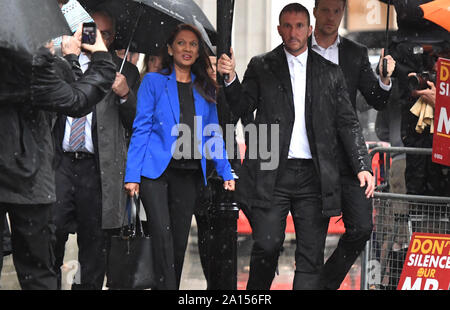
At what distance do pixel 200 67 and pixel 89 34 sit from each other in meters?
1.47

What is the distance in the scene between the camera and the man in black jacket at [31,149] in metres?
6.48

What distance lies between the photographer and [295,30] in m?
8.30

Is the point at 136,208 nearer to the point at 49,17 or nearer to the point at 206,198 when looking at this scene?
the point at 206,198

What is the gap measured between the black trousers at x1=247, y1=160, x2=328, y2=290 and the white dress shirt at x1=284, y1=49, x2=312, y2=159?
0.08 metres

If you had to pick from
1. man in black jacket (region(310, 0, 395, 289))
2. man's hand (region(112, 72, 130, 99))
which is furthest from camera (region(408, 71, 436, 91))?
Result: man's hand (region(112, 72, 130, 99))

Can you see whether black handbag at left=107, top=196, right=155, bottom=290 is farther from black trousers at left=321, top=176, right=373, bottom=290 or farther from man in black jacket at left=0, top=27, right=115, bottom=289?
black trousers at left=321, top=176, right=373, bottom=290

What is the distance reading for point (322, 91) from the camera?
823 cm

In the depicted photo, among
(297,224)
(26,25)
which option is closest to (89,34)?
(26,25)

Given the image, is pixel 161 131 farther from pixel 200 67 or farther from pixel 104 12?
pixel 104 12

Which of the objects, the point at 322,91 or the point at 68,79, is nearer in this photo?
the point at 68,79

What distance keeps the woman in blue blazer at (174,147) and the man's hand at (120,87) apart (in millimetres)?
245

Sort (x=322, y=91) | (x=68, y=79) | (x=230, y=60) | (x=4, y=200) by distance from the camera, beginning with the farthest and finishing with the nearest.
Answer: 1. (x=322, y=91)
2. (x=230, y=60)
3. (x=68, y=79)
4. (x=4, y=200)
